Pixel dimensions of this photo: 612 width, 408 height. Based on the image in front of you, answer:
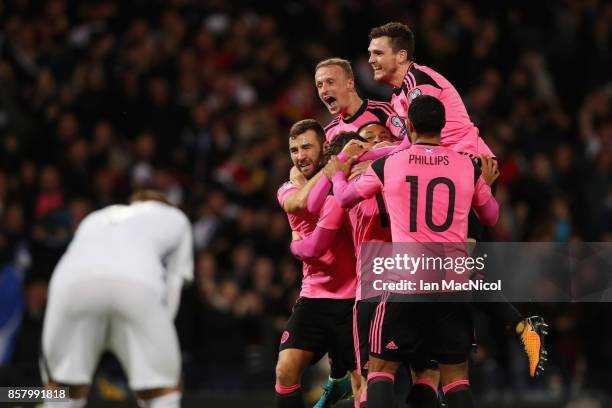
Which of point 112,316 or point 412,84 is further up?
point 412,84

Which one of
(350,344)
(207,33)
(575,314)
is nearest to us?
(350,344)

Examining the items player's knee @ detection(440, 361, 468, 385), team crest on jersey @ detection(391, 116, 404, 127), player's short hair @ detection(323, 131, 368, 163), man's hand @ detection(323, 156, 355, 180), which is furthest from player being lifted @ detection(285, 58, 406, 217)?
player's knee @ detection(440, 361, 468, 385)

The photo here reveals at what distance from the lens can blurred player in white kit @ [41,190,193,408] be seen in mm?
6293

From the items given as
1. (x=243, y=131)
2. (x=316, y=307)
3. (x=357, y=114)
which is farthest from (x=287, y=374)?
(x=243, y=131)

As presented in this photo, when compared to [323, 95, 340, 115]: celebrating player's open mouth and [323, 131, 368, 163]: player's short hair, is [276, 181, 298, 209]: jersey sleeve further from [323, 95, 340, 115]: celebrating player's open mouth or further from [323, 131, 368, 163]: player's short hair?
[323, 95, 340, 115]: celebrating player's open mouth

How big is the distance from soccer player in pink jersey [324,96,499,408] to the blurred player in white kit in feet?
3.80

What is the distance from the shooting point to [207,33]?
1457 cm

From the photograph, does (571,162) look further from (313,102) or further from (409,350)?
(409,350)

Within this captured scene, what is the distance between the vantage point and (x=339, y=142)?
737 centimetres

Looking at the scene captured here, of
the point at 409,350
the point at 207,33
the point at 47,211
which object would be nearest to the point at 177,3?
the point at 207,33

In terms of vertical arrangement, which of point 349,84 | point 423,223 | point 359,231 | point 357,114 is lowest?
point 423,223

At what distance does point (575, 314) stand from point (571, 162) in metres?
2.31

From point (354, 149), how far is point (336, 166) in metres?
0.15

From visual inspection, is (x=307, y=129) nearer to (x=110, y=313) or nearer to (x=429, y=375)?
(x=429, y=375)
